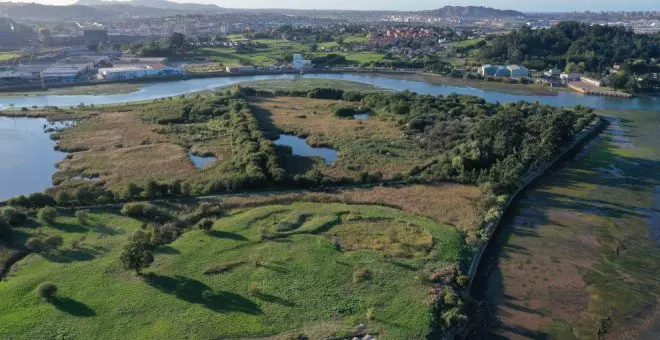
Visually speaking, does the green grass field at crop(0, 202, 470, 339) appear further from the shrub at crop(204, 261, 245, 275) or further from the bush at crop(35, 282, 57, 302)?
the bush at crop(35, 282, 57, 302)

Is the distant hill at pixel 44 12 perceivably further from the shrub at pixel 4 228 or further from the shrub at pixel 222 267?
the shrub at pixel 222 267

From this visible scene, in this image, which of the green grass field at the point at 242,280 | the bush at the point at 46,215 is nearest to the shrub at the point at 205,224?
the green grass field at the point at 242,280

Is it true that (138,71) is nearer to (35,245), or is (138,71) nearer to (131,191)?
(131,191)

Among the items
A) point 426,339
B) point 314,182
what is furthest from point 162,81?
point 426,339

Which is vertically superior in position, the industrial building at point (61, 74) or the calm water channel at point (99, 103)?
the industrial building at point (61, 74)

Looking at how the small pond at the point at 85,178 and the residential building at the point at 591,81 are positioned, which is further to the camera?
the residential building at the point at 591,81

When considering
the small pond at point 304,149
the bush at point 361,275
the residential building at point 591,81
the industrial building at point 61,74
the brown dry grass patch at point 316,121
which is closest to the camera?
the bush at point 361,275

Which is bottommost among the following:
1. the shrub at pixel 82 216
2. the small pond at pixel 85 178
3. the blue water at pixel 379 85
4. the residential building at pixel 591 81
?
the small pond at pixel 85 178
